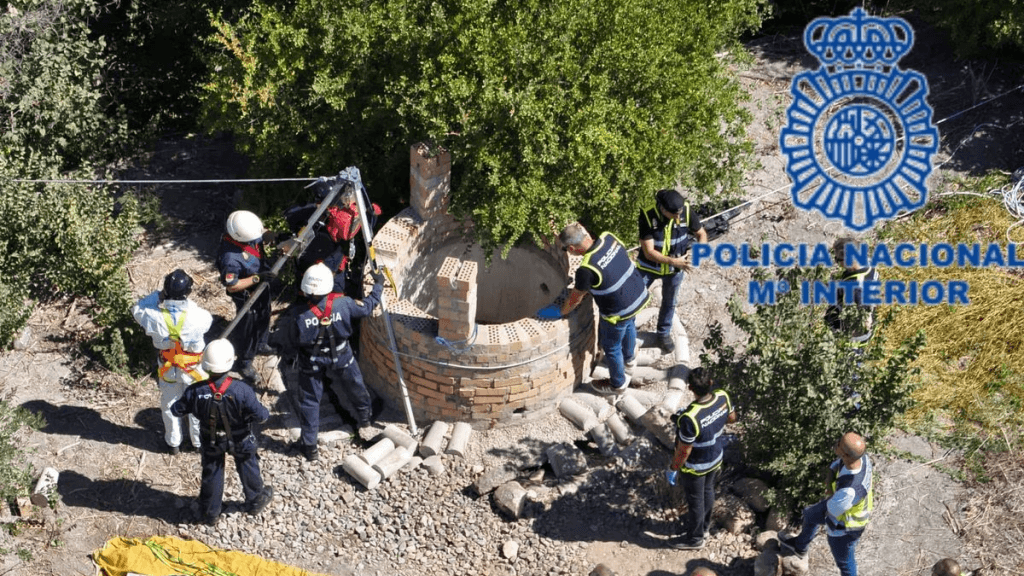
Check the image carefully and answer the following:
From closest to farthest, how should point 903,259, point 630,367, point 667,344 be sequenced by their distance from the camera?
point 630,367 → point 667,344 → point 903,259

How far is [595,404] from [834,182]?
455 centimetres

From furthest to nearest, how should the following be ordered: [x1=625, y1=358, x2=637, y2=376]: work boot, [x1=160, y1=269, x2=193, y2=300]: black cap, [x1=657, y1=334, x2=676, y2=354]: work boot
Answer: [x1=657, y1=334, x2=676, y2=354]: work boot → [x1=625, y1=358, x2=637, y2=376]: work boot → [x1=160, y1=269, x2=193, y2=300]: black cap

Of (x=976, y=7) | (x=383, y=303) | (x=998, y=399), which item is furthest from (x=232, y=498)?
(x=976, y=7)

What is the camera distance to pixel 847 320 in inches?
345

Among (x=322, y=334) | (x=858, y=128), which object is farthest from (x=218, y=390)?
(x=858, y=128)

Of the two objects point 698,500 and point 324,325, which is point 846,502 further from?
point 324,325

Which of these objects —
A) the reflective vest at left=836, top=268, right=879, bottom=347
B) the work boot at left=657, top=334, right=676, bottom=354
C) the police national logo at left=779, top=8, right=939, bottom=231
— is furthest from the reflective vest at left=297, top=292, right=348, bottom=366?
the police national logo at left=779, top=8, right=939, bottom=231

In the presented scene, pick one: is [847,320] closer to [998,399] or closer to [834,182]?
[998,399]

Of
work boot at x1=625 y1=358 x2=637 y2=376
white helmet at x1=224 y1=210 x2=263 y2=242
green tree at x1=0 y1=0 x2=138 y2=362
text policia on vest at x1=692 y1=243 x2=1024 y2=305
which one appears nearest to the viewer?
white helmet at x1=224 y1=210 x2=263 y2=242

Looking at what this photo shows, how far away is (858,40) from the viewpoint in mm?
13242

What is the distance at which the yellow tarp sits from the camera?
8.48 metres

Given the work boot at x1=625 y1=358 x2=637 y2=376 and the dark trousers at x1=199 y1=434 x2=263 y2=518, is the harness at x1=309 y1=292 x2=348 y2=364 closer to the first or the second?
the dark trousers at x1=199 y1=434 x2=263 y2=518

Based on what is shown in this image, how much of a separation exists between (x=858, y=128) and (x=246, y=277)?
7.69 meters

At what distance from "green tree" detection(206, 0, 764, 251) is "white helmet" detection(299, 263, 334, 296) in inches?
65.1
